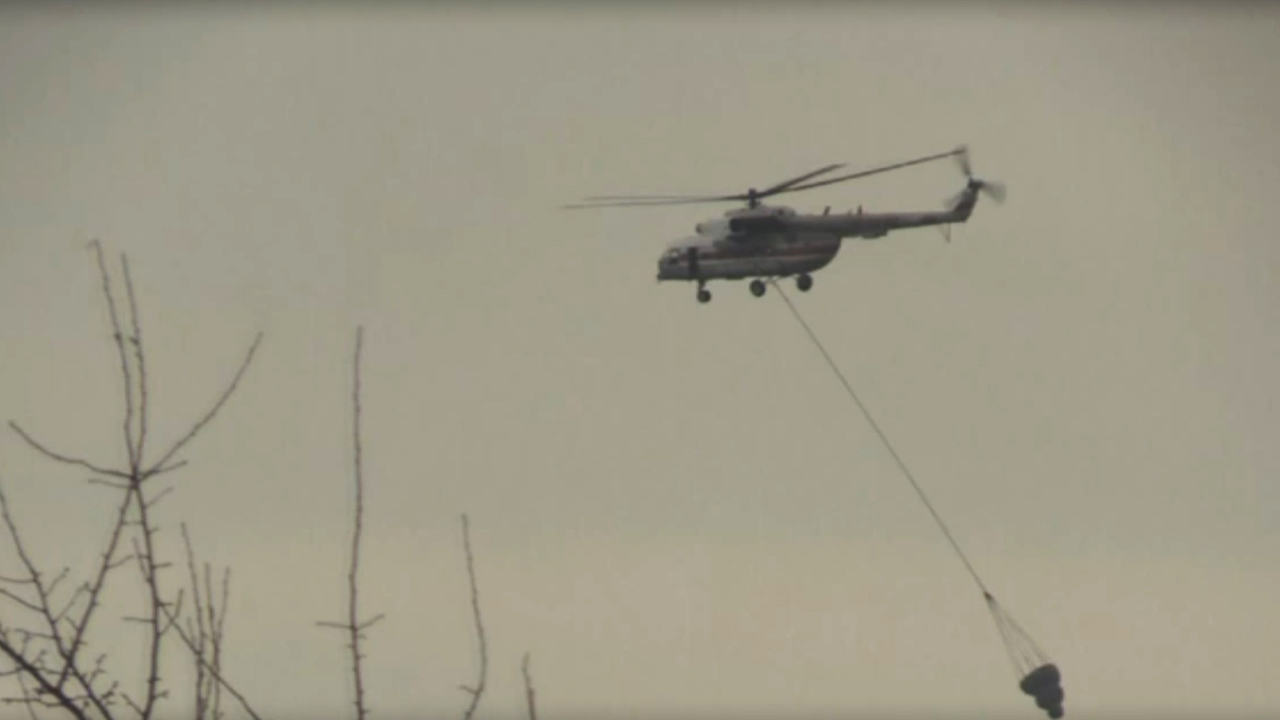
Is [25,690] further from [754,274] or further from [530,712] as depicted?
[754,274]

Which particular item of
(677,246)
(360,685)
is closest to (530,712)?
(360,685)

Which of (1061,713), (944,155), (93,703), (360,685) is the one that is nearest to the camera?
(93,703)

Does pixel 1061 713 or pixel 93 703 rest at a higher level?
pixel 1061 713

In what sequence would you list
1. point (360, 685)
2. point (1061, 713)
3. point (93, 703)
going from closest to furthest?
point (93, 703)
point (360, 685)
point (1061, 713)

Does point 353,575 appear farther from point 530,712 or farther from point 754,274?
point 754,274

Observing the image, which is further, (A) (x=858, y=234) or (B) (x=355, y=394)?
(A) (x=858, y=234)

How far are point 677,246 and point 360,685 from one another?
148 inches

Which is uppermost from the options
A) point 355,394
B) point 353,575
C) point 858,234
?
point 858,234

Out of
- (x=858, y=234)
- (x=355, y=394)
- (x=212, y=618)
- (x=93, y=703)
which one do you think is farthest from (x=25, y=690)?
(x=858, y=234)

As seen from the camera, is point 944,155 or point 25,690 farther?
point 944,155

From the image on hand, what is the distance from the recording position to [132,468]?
8.80ft

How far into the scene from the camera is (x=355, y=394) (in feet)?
9.66

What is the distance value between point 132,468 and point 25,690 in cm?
30

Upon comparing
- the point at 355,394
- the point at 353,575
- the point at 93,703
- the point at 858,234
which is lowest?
the point at 93,703
